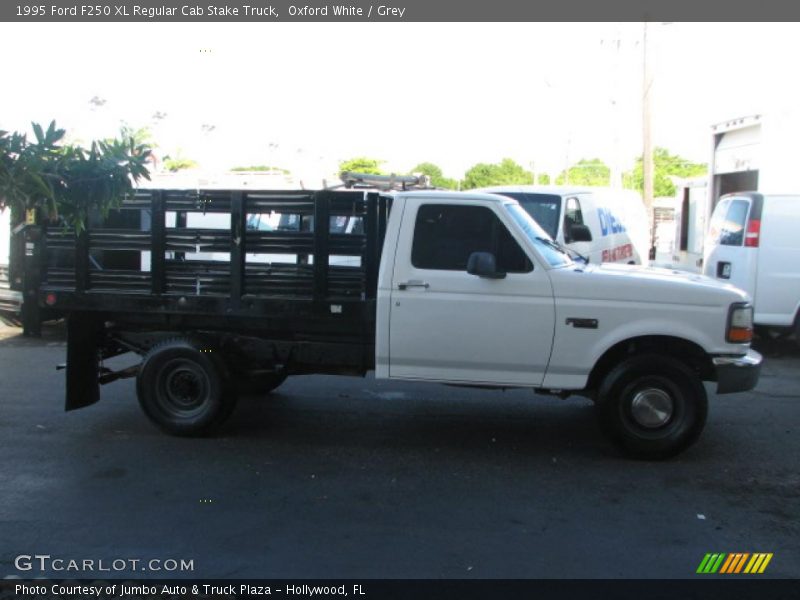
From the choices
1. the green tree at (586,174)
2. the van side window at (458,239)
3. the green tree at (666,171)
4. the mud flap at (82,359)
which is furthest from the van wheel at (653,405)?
the green tree at (586,174)

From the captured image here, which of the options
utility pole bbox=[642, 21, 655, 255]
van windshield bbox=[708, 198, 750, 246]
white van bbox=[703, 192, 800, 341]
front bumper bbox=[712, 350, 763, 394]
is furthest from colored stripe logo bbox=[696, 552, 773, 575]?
utility pole bbox=[642, 21, 655, 255]

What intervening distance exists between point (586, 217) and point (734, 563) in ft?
26.8

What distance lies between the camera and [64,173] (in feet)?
12.8

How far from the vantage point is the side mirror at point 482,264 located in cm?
593

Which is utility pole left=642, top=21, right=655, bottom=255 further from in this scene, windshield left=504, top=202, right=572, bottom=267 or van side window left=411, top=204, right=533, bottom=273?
van side window left=411, top=204, right=533, bottom=273

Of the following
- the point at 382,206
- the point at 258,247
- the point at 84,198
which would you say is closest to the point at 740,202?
the point at 382,206

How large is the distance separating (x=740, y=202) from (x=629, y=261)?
3.11 meters

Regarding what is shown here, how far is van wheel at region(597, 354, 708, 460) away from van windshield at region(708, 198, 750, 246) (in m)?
5.72

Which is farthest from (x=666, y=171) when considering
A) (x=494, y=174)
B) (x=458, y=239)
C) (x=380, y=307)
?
(x=380, y=307)

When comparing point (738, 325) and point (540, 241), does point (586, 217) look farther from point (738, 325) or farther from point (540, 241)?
point (738, 325)

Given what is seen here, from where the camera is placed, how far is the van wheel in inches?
239

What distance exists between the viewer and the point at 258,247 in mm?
6473

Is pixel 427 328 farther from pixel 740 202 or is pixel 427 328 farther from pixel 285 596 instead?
pixel 740 202

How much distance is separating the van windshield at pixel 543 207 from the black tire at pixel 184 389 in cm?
599
